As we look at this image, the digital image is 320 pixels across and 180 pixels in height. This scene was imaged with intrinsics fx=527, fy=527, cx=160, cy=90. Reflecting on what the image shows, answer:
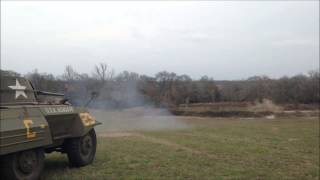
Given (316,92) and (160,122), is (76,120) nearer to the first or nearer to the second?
(160,122)

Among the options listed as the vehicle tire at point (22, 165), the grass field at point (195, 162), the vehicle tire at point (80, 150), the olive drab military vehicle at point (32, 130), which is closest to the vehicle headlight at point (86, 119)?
the olive drab military vehicle at point (32, 130)

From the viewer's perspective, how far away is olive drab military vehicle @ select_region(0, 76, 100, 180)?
9258 mm

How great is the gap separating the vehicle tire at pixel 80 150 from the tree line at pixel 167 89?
1.91 meters

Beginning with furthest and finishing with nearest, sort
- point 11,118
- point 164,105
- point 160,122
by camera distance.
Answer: point 164,105 → point 160,122 → point 11,118

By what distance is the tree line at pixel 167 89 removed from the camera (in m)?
29.5

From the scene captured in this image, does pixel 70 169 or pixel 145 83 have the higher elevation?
pixel 145 83

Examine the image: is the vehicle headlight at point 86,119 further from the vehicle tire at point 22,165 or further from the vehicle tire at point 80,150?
the vehicle tire at point 22,165

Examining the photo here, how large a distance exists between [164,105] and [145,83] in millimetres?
6388

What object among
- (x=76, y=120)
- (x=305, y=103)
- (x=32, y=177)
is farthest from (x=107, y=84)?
(x=305, y=103)

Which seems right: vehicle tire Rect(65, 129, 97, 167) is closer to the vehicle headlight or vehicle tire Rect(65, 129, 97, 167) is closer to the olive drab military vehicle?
the olive drab military vehicle

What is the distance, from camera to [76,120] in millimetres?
12422

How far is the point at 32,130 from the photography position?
9.74 meters

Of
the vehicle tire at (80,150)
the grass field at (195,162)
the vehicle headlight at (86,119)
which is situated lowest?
the grass field at (195,162)

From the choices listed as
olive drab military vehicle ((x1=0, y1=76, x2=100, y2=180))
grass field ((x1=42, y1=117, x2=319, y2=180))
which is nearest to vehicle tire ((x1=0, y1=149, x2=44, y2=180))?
olive drab military vehicle ((x1=0, y1=76, x2=100, y2=180))
